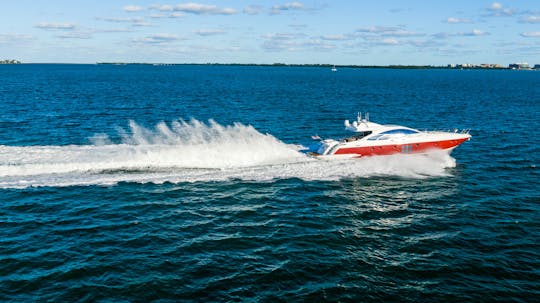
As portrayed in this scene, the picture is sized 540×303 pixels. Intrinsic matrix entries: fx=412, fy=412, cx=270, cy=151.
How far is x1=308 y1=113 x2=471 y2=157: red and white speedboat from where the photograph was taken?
1137 inches

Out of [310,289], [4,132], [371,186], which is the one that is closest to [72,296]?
[310,289]

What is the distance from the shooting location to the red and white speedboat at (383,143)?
28.9 meters

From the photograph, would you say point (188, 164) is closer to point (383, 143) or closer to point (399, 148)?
point (383, 143)

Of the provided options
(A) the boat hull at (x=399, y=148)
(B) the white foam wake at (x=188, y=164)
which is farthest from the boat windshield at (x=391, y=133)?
(B) the white foam wake at (x=188, y=164)

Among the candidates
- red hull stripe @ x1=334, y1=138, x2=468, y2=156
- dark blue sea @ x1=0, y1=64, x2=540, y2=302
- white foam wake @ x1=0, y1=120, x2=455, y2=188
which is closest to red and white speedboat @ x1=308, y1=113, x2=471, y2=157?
red hull stripe @ x1=334, y1=138, x2=468, y2=156

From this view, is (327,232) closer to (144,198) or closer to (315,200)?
(315,200)

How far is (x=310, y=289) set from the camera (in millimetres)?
14117

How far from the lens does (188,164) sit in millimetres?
25688

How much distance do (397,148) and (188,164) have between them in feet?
48.9

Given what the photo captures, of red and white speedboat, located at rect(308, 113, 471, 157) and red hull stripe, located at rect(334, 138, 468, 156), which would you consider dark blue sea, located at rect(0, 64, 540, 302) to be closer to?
red hull stripe, located at rect(334, 138, 468, 156)

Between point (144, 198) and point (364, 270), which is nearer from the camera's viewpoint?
point (364, 270)

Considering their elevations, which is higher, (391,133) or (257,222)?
(391,133)

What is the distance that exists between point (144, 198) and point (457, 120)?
41533 mm

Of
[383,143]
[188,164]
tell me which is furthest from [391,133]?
[188,164]
